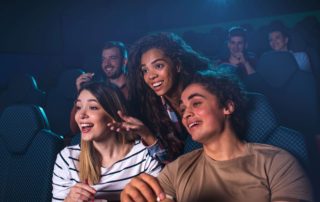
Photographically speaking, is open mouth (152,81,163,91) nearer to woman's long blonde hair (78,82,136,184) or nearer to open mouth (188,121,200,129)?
woman's long blonde hair (78,82,136,184)

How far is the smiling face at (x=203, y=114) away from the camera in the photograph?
4.25 feet

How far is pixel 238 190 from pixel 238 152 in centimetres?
14

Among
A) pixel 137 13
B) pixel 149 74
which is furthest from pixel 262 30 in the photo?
pixel 149 74

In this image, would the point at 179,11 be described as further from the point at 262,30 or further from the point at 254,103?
the point at 254,103

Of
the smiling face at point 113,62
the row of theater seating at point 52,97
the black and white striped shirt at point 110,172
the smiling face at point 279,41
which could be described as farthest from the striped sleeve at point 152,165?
the smiling face at point 279,41

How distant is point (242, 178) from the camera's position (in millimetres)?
1176

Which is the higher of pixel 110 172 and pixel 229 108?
pixel 229 108

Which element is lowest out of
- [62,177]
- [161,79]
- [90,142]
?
[62,177]

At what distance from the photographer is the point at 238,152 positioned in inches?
49.7

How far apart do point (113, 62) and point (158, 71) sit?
0.83 m

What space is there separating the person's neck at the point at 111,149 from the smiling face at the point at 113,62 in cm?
101

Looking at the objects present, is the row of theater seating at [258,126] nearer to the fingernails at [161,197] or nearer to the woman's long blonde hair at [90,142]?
the woman's long blonde hair at [90,142]

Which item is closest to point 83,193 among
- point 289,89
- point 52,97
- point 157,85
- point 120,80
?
point 157,85

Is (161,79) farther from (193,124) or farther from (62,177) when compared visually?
(62,177)
